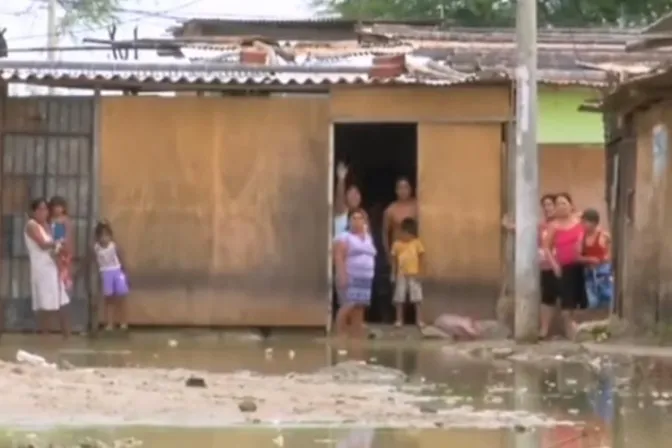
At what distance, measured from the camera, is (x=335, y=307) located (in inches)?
768

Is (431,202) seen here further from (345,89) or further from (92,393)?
(92,393)

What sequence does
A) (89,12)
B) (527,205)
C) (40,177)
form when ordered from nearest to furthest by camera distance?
(527,205) < (40,177) < (89,12)

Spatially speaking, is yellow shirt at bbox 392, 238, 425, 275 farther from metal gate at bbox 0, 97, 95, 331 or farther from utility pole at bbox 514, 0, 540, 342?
metal gate at bbox 0, 97, 95, 331

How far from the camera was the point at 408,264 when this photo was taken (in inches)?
749

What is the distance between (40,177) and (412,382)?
7086 mm

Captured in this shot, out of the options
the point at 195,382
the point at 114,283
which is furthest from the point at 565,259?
the point at 195,382

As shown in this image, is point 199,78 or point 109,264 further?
point 109,264

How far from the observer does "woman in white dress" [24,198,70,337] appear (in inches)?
735

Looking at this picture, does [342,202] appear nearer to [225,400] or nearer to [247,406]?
[225,400]

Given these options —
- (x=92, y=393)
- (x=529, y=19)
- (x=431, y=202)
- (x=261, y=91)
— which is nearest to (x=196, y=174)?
(x=261, y=91)

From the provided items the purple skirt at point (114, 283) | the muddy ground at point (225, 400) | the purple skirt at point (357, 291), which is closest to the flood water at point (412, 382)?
the muddy ground at point (225, 400)

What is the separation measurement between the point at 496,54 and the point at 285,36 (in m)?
6.89

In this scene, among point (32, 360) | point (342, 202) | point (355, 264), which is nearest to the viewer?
point (32, 360)

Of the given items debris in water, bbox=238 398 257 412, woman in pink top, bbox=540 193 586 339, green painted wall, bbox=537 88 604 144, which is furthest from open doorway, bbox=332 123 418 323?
debris in water, bbox=238 398 257 412
